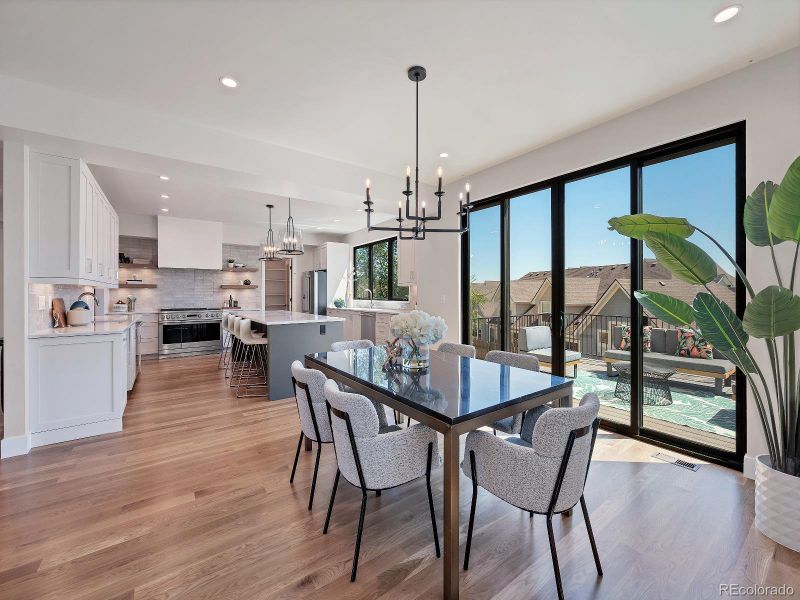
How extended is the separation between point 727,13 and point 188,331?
8232 mm

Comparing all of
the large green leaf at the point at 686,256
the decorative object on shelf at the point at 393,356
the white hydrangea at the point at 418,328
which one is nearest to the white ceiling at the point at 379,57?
the large green leaf at the point at 686,256

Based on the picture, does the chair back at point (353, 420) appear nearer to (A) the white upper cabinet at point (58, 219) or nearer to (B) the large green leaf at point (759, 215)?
(B) the large green leaf at point (759, 215)

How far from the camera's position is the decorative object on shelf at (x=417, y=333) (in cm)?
239

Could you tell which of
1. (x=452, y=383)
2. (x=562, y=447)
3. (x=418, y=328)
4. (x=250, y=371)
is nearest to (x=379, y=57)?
(x=418, y=328)

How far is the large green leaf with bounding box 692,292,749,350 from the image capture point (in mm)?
2027

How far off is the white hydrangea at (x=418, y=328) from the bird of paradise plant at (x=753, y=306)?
128 cm

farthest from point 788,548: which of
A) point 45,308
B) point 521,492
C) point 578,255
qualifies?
point 45,308

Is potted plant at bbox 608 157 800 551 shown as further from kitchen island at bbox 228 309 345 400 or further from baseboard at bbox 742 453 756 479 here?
kitchen island at bbox 228 309 345 400

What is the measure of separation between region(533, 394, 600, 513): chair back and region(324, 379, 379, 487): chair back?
727mm

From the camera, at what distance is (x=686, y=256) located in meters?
2.08

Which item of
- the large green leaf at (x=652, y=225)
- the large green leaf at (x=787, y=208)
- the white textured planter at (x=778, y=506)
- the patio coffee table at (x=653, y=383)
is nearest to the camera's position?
the large green leaf at (x=787, y=208)

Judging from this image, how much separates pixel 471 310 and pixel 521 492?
3460 millimetres

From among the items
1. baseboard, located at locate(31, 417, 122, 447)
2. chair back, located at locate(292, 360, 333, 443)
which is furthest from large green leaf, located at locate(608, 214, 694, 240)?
baseboard, located at locate(31, 417, 122, 447)

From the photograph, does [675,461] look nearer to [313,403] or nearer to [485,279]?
[485,279]
